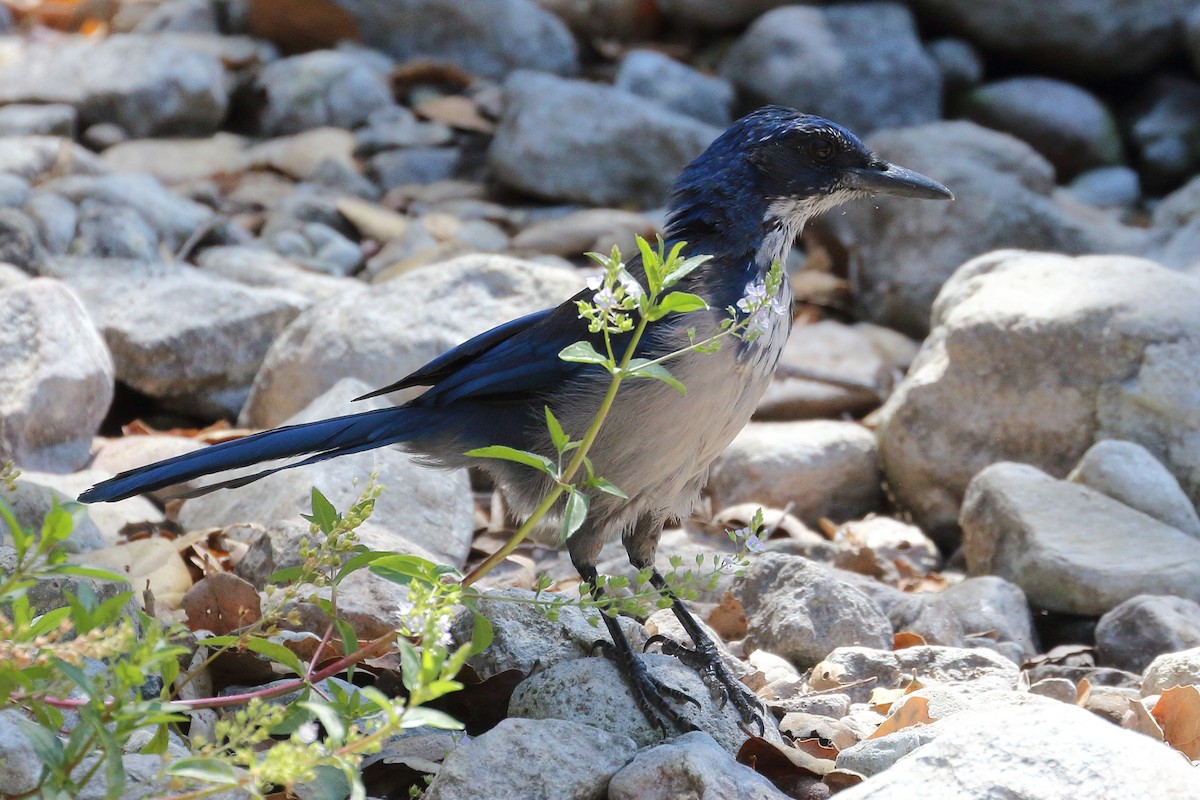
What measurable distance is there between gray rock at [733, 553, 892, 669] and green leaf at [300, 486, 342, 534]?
170 centimetres

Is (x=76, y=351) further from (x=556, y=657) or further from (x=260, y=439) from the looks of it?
(x=556, y=657)

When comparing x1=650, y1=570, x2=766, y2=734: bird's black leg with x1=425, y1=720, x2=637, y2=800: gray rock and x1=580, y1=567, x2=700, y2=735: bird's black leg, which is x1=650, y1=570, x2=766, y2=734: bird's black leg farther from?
x1=425, y1=720, x2=637, y2=800: gray rock

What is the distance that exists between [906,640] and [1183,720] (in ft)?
3.21

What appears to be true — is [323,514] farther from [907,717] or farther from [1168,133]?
[1168,133]

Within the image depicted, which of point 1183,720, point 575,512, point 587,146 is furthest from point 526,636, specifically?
point 587,146

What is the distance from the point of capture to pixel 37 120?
8.15 metres

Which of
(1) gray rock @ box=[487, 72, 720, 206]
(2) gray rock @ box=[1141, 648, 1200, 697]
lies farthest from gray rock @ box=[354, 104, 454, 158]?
(2) gray rock @ box=[1141, 648, 1200, 697]

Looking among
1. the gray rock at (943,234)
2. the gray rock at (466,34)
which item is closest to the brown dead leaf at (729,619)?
the gray rock at (943,234)

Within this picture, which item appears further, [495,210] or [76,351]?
[495,210]

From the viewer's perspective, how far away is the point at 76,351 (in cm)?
480

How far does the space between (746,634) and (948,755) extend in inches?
74.6

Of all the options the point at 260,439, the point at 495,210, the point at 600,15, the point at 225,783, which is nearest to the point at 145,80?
the point at 495,210

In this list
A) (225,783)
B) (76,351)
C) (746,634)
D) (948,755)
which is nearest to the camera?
(225,783)

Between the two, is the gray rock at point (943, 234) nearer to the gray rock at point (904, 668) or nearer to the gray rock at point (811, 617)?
the gray rock at point (811, 617)
